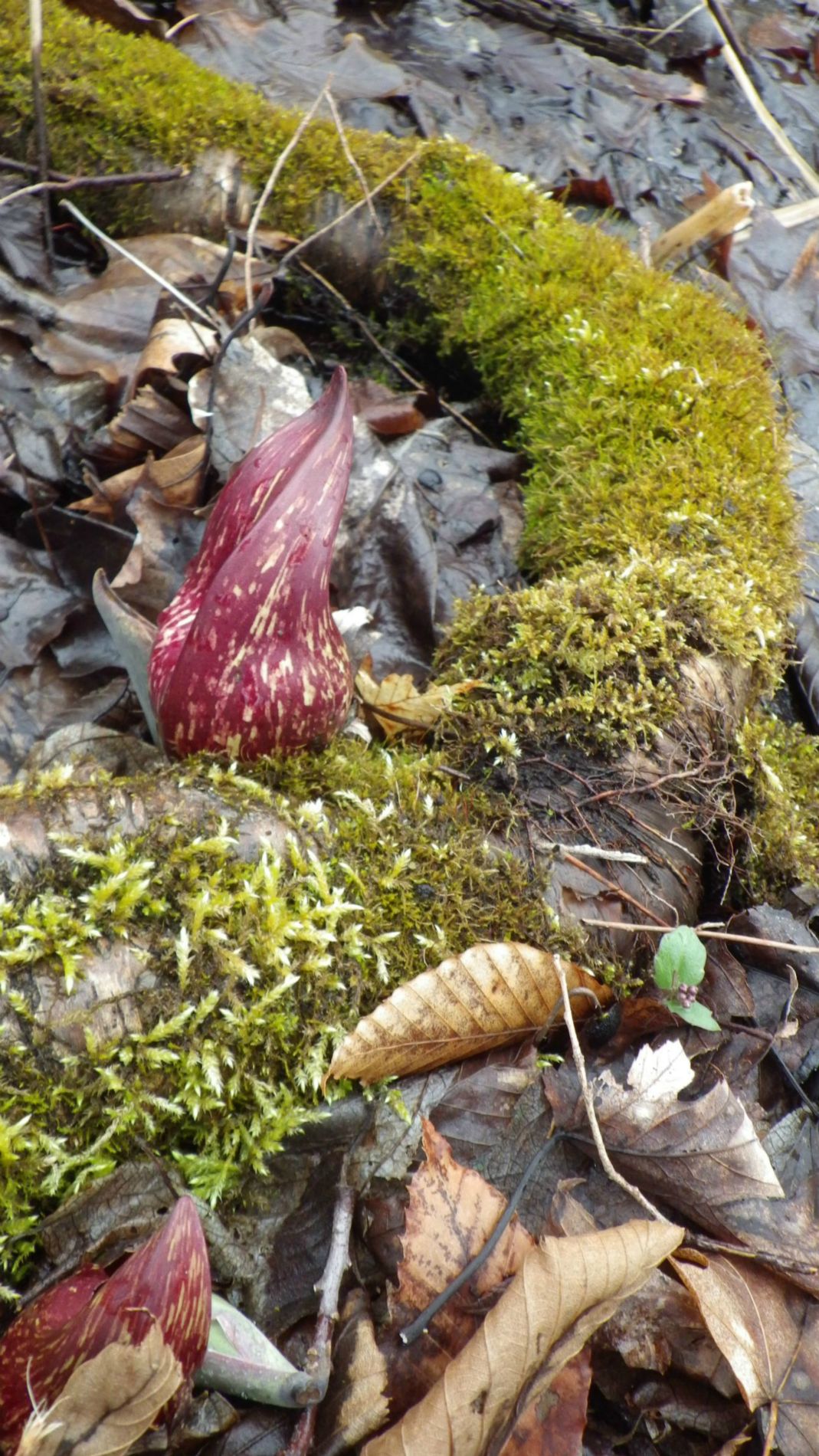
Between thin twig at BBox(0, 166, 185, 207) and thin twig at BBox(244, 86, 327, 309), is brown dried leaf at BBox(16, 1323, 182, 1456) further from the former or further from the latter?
thin twig at BBox(0, 166, 185, 207)

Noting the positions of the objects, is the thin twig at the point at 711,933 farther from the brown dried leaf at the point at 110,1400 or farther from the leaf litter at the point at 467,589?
the brown dried leaf at the point at 110,1400

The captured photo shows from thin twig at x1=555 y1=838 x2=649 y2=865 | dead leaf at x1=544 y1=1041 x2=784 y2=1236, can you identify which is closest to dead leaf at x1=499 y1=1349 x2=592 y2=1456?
dead leaf at x1=544 y1=1041 x2=784 y2=1236

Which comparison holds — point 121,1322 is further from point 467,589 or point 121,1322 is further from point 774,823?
point 467,589

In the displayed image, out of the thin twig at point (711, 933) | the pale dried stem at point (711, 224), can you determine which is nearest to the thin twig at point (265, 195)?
the pale dried stem at point (711, 224)

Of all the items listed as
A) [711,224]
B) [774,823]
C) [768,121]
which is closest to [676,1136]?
[774,823]

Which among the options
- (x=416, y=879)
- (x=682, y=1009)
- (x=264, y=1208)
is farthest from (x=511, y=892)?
(x=264, y=1208)
